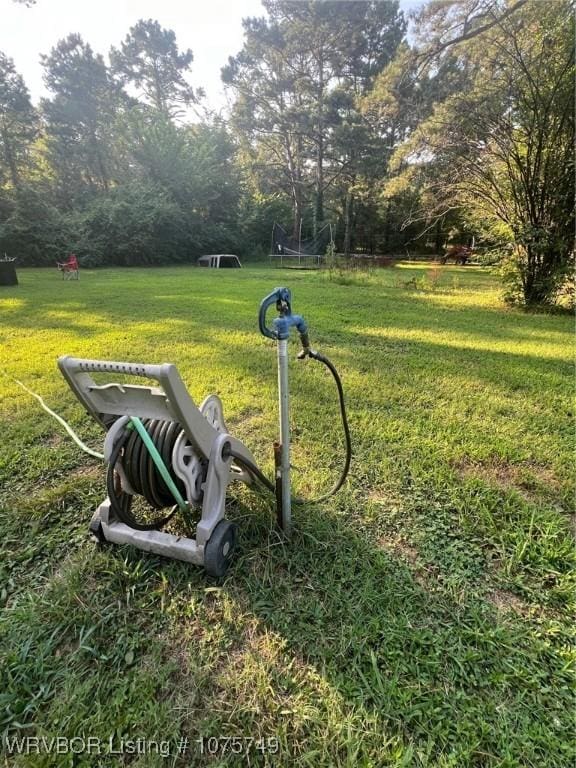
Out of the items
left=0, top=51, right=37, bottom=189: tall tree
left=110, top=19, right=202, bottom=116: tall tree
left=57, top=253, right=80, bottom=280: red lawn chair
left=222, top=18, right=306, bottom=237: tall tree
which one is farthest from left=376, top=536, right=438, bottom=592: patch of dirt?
left=110, top=19, right=202, bottom=116: tall tree

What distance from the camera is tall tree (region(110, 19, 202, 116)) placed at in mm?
22211

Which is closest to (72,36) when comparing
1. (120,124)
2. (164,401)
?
(120,124)

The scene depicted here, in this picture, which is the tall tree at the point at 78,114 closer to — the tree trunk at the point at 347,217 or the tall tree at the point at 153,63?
the tall tree at the point at 153,63

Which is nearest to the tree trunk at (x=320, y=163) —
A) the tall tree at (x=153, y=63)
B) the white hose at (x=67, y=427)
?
the tall tree at (x=153, y=63)

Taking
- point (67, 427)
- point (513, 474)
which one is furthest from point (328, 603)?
point (67, 427)

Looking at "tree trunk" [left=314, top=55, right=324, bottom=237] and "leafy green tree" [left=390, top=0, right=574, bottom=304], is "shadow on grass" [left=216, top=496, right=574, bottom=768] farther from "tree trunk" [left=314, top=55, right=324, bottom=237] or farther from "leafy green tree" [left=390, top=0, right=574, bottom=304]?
"tree trunk" [left=314, top=55, right=324, bottom=237]

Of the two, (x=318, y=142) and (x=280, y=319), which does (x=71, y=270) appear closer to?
(x=280, y=319)

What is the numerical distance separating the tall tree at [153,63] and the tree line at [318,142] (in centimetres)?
7

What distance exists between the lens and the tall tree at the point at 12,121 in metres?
16.0

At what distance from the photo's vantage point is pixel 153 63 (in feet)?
74.6

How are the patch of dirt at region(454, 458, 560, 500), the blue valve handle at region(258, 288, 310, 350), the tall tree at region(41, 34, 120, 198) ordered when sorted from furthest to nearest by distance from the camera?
the tall tree at region(41, 34, 120, 198), the patch of dirt at region(454, 458, 560, 500), the blue valve handle at region(258, 288, 310, 350)

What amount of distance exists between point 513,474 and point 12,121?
22.4 m

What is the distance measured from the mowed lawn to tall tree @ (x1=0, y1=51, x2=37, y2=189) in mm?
19521

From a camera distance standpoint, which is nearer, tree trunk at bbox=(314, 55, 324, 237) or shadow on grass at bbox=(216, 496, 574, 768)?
shadow on grass at bbox=(216, 496, 574, 768)
